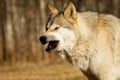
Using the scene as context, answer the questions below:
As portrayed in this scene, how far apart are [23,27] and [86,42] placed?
10.4 m

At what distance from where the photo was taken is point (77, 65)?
334 inches

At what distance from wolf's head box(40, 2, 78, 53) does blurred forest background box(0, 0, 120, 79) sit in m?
9.84

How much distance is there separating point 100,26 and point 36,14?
10372 mm

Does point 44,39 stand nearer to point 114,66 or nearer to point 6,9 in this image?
point 114,66

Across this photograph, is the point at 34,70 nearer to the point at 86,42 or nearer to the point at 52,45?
the point at 52,45

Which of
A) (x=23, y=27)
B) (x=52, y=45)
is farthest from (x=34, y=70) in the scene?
(x=52, y=45)

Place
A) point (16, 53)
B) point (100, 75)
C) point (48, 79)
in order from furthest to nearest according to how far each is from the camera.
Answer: point (16, 53)
point (48, 79)
point (100, 75)

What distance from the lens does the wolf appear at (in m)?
8.31

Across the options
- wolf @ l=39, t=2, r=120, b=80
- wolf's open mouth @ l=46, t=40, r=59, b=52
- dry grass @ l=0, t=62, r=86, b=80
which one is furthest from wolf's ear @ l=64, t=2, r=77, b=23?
dry grass @ l=0, t=62, r=86, b=80

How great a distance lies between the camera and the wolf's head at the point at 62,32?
8336 millimetres

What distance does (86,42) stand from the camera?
8.41 meters

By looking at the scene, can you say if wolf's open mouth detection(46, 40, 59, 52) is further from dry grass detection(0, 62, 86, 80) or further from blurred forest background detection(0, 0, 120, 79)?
blurred forest background detection(0, 0, 120, 79)

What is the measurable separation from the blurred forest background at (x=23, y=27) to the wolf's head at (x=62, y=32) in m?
9.84

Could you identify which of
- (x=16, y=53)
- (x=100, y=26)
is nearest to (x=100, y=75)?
(x=100, y=26)
